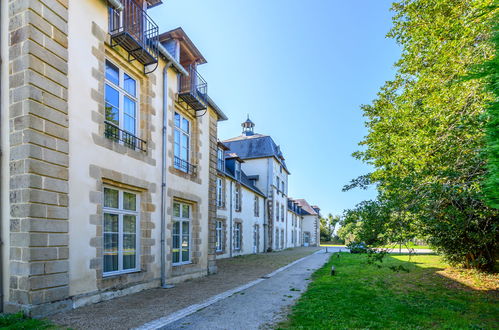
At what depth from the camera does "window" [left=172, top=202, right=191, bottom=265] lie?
9.11m

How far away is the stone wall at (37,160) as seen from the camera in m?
4.71

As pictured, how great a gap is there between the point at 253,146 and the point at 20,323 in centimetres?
2558

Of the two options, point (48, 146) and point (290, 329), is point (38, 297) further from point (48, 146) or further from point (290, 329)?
point (290, 329)

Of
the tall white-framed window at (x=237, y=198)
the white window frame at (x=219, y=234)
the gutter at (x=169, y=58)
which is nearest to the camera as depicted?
the gutter at (x=169, y=58)

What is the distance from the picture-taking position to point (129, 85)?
7547 mm

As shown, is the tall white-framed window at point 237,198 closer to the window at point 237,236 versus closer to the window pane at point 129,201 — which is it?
the window at point 237,236

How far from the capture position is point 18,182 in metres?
4.82

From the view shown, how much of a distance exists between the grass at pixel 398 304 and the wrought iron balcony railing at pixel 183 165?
17.2ft

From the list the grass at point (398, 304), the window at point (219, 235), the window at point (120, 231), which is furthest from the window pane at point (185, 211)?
the window at point (219, 235)

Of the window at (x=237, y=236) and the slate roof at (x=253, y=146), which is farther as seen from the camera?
the slate roof at (x=253, y=146)

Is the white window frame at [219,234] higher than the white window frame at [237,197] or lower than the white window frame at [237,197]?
lower

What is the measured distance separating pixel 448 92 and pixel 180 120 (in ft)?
24.0

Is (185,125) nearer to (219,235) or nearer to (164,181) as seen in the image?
(164,181)

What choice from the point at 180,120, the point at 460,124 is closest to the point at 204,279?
the point at 180,120
